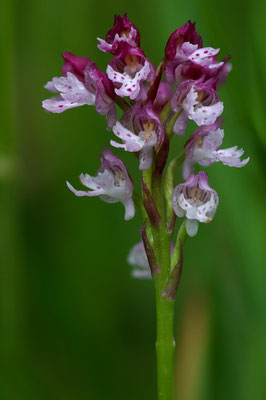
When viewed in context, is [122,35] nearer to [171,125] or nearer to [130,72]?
[130,72]

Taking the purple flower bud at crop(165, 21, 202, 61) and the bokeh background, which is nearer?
the purple flower bud at crop(165, 21, 202, 61)

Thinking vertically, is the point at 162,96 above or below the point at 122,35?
below

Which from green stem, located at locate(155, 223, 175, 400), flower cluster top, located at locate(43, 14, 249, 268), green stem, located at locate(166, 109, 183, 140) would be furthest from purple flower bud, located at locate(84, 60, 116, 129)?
green stem, located at locate(155, 223, 175, 400)

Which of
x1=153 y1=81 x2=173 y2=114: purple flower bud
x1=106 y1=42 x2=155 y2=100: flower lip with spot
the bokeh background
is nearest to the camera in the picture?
x1=106 y1=42 x2=155 y2=100: flower lip with spot

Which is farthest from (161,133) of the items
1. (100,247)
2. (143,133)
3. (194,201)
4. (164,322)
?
(100,247)

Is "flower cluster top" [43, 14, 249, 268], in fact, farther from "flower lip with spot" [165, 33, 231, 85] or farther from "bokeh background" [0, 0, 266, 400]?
"bokeh background" [0, 0, 266, 400]

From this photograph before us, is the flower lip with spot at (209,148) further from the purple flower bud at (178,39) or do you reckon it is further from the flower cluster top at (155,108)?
the purple flower bud at (178,39)

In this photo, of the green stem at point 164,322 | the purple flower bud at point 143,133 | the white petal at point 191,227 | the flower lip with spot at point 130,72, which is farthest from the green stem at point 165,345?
the flower lip with spot at point 130,72
